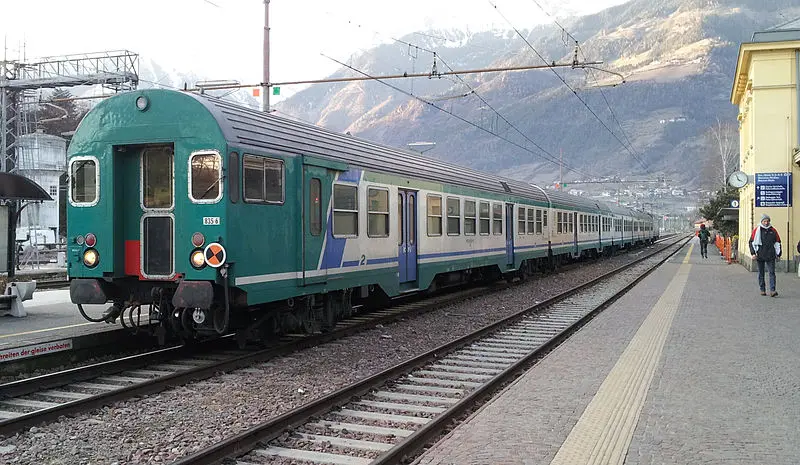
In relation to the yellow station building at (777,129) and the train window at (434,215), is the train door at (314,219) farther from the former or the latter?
the yellow station building at (777,129)

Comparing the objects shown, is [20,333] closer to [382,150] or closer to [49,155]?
[382,150]

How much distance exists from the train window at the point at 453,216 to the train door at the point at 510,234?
13.1 ft

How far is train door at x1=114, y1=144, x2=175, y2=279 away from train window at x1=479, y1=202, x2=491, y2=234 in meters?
9.59

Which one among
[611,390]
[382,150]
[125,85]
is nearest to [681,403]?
[611,390]

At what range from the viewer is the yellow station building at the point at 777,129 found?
78.0ft

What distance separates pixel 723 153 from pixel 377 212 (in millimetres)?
52951

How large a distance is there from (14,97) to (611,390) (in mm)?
37794

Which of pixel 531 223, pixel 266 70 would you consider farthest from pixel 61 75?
pixel 531 223

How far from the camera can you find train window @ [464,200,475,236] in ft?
52.1

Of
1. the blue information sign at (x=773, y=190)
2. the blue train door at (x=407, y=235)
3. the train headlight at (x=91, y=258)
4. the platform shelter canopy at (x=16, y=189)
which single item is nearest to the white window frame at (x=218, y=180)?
the train headlight at (x=91, y=258)

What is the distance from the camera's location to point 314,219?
31.6 feet

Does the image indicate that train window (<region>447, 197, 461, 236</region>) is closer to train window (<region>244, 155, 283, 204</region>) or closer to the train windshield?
train window (<region>244, 155, 283, 204</region>)

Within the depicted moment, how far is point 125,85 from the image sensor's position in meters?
31.4

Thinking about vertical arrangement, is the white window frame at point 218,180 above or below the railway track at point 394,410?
above
